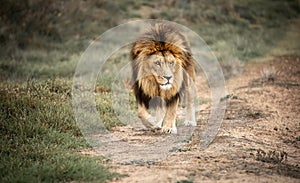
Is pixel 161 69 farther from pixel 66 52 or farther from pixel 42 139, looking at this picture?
pixel 66 52

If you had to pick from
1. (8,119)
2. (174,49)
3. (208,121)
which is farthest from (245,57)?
(8,119)

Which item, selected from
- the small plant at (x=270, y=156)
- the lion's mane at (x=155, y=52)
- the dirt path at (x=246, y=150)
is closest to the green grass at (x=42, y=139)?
the dirt path at (x=246, y=150)

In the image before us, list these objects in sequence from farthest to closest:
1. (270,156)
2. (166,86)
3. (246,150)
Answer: (166,86)
(246,150)
(270,156)

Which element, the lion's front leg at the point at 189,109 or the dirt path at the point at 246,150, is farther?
the lion's front leg at the point at 189,109

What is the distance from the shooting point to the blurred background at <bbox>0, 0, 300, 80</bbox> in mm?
14180

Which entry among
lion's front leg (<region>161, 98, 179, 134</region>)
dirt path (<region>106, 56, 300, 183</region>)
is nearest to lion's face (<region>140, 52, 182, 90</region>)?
lion's front leg (<region>161, 98, 179, 134</region>)

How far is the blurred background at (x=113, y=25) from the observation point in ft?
46.5

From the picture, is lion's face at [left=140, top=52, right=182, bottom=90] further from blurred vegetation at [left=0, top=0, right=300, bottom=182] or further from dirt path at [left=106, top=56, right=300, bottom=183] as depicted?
blurred vegetation at [left=0, top=0, right=300, bottom=182]

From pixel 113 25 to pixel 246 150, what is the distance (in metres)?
14.3

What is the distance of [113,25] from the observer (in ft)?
64.5

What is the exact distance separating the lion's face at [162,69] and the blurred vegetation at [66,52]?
125cm

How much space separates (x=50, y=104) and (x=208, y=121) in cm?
277

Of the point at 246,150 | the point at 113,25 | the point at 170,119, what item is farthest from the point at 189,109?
the point at 113,25

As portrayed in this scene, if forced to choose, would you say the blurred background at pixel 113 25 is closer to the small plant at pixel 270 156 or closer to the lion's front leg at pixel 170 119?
the lion's front leg at pixel 170 119
